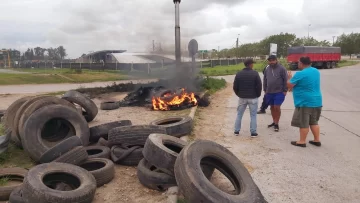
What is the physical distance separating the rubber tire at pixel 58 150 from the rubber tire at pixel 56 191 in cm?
75

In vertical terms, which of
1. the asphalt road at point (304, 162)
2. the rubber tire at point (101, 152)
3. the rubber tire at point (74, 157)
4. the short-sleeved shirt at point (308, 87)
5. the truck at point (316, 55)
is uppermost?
the truck at point (316, 55)

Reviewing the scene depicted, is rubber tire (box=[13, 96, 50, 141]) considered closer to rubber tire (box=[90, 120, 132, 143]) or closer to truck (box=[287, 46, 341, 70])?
rubber tire (box=[90, 120, 132, 143])

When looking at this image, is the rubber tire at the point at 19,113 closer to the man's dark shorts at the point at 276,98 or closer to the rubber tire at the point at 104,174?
the rubber tire at the point at 104,174

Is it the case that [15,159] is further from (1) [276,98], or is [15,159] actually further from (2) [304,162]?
(1) [276,98]

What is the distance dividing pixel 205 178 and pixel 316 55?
140 feet

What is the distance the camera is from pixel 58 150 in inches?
210

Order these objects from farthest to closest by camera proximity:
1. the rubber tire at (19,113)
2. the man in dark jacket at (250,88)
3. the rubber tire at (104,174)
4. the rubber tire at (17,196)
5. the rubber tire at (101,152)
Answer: the man in dark jacket at (250,88) → the rubber tire at (19,113) → the rubber tire at (101,152) → the rubber tire at (104,174) → the rubber tire at (17,196)

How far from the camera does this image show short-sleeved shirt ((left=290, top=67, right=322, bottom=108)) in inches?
267

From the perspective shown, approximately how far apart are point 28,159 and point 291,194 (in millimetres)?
4680

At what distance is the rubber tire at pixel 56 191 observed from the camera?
3.84m

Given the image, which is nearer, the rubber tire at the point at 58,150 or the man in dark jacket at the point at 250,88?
the rubber tire at the point at 58,150

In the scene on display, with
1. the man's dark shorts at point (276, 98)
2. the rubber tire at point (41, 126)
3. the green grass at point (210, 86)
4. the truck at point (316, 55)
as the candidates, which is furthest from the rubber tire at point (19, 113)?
the truck at point (316, 55)

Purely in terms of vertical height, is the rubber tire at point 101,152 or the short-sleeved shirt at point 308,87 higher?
the short-sleeved shirt at point 308,87

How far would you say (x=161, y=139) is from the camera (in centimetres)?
515
